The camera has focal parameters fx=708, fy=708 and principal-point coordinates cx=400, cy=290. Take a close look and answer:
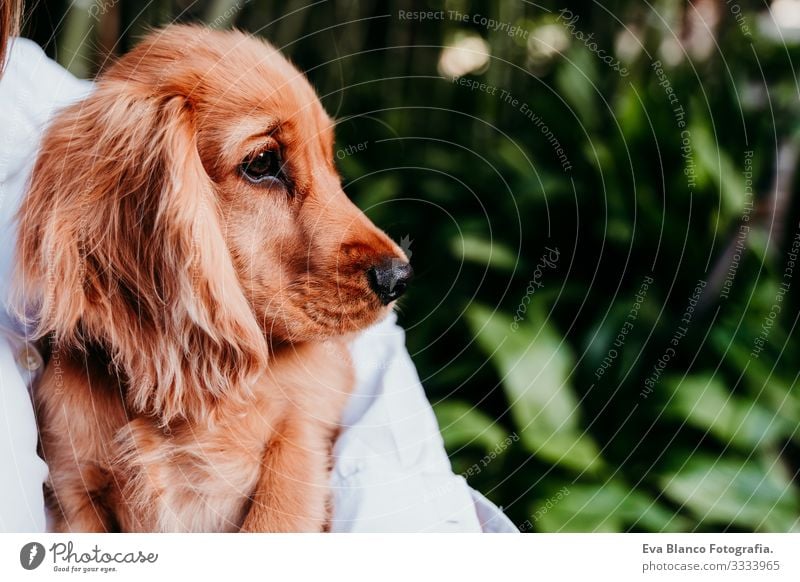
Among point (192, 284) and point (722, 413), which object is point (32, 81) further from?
point (722, 413)

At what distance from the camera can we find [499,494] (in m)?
1.33

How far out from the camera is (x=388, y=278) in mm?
899

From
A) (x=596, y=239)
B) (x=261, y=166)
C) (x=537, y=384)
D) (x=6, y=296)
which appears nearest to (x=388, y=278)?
(x=261, y=166)

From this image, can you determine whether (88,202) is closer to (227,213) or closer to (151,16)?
(227,213)

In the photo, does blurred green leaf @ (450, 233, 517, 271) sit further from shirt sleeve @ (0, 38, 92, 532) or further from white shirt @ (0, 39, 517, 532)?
shirt sleeve @ (0, 38, 92, 532)

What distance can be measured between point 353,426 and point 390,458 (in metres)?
0.07

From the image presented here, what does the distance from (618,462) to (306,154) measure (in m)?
0.92

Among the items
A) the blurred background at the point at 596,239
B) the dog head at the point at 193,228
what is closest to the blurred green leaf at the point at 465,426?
the blurred background at the point at 596,239

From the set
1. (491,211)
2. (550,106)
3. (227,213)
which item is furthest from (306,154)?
(550,106)

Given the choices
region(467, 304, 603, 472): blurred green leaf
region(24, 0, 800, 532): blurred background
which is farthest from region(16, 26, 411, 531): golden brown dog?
region(467, 304, 603, 472): blurred green leaf

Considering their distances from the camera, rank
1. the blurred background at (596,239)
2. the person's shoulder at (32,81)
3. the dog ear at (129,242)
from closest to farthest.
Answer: the dog ear at (129,242)
the person's shoulder at (32,81)
the blurred background at (596,239)

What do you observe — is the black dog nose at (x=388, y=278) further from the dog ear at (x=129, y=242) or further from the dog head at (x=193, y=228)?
the dog ear at (x=129, y=242)

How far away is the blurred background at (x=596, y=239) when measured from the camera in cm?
124
